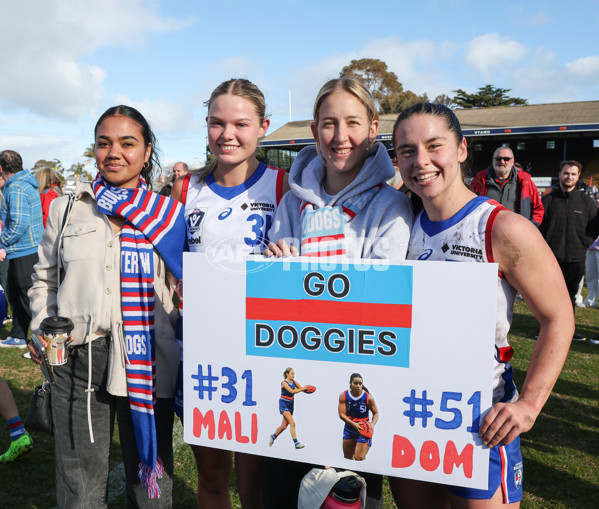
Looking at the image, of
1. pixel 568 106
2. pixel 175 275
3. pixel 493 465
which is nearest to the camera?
pixel 493 465

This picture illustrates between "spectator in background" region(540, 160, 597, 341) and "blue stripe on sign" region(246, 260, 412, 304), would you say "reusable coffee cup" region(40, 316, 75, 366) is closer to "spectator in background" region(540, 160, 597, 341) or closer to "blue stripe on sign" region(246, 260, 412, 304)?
"blue stripe on sign" region(246, 260, 412, 304)

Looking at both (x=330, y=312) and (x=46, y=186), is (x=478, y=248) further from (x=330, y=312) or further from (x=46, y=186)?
(x=46, y=186)

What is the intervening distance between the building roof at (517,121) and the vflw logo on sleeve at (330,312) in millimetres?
20199

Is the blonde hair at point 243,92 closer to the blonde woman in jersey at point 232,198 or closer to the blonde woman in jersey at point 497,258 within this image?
the blonde woman in jersey at point 232,198

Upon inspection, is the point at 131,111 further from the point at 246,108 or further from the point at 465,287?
the point at 465,287

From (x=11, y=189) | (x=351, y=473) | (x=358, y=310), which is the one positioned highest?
(x=11, y=189)

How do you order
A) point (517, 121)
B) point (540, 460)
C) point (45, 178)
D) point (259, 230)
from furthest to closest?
point (517, 121)
point (45, 178)
point (540, 460)
point (259, 230)

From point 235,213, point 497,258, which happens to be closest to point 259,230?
point 235,213

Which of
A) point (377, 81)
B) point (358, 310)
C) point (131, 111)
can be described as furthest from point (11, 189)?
point (377, 81)

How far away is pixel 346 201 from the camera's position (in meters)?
1.77

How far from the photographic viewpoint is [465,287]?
4.83ft

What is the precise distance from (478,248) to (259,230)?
901 millimetres

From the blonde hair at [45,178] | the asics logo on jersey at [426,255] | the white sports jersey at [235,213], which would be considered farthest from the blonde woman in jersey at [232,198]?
the blonde hair at [45,178]

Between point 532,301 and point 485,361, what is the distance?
25 cm
